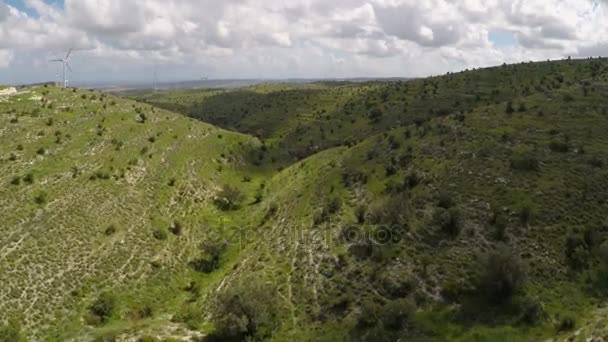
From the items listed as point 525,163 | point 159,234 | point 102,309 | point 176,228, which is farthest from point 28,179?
point 525,163

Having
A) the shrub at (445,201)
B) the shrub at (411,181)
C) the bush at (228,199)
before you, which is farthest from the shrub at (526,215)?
the bush at (228,199)

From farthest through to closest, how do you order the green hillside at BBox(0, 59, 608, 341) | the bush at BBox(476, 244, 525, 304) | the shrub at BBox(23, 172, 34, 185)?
the shrub at BBox(23, 172, 34, 185)
the green hillside at BBox(0, 59, 608, 341)
the bush at BBox(476, 244, 525, 304)

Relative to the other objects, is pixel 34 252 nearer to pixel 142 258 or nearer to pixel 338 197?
pixel 142 258

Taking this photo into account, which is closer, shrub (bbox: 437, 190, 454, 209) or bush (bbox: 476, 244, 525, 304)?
bush (bbox: 476, 244, 525, 304)

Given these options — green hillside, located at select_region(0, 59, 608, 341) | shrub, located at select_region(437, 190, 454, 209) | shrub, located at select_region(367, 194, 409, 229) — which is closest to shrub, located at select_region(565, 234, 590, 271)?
green hillside, located at select_region(0, 59, 608, 341)

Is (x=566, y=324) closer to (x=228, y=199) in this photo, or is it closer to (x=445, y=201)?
(x=445, y=201)

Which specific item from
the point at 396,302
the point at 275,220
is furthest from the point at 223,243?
the point at 396,302

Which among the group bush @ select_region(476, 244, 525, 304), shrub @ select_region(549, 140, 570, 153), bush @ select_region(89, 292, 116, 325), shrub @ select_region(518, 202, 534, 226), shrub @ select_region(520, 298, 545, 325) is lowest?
bush @ select_region(89, 292, 116, 325)

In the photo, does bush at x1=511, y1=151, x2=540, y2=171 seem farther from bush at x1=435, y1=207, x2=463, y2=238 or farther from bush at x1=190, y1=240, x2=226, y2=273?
bush at x1=190, y1=240, x2=226, y2=273
